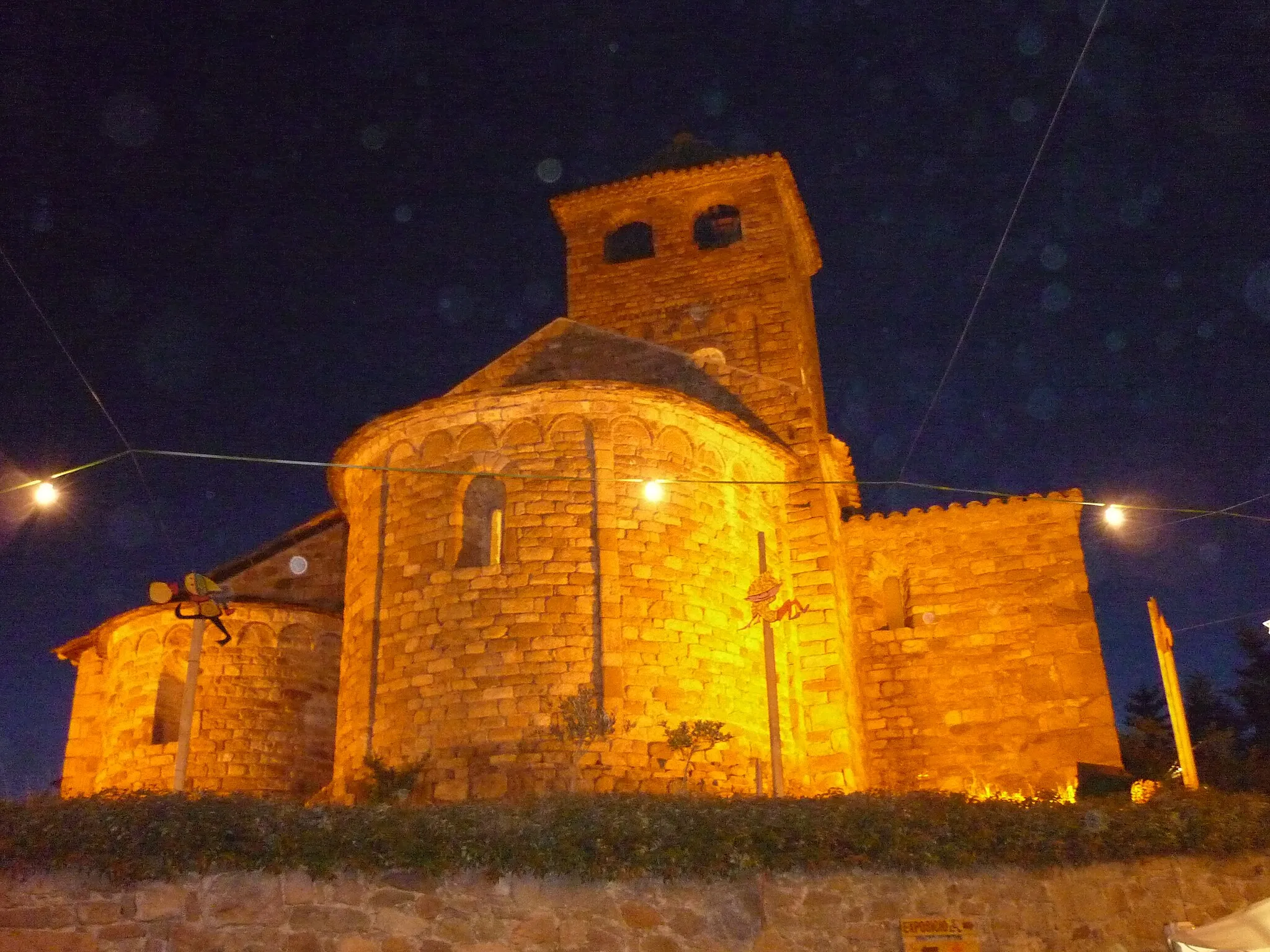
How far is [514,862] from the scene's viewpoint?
732cm

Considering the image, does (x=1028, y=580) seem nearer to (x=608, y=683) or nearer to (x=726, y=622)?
(x=726, y=622)

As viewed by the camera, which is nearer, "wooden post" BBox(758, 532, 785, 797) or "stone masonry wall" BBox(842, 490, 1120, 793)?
"wooden post" BBox(758, 532, 785, 797)

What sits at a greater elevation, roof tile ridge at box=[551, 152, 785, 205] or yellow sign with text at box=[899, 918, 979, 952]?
roof tile ridge at box=[551, 152, 785, 205]

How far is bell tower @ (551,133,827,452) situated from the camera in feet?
63.3

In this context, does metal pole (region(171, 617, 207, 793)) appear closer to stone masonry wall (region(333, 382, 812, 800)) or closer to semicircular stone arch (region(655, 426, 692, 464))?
stone masonry wall (region(333, 382, 812, 800))

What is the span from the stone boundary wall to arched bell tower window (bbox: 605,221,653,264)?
15729 mm

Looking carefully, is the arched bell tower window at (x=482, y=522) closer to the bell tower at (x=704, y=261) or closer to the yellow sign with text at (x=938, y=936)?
the bell tower at (x=704, y=261)

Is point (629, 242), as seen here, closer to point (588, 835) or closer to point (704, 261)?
point (704, 261)

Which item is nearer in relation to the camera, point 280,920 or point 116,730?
point 280,920

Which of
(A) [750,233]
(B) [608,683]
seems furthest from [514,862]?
(A) [750,233]

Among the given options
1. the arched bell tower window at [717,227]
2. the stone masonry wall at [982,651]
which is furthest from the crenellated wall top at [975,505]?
the arched bell tower window at [717,227]

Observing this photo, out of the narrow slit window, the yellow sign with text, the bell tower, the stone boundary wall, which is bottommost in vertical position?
the yellow sign with text

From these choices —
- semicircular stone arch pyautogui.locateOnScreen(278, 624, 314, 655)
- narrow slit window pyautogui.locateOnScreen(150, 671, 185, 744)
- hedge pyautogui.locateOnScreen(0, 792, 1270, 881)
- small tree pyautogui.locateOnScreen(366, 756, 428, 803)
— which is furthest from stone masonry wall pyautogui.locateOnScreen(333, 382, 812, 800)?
narrow slit window pyautogui.locateOnScreen(150, 671, 185, 744)

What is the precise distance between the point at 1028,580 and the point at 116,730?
1388 cm
